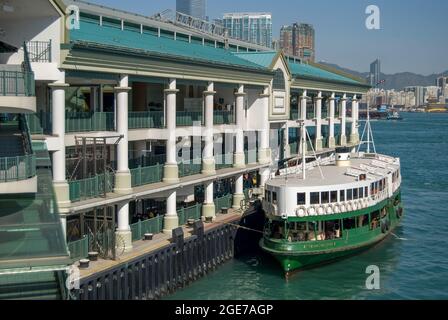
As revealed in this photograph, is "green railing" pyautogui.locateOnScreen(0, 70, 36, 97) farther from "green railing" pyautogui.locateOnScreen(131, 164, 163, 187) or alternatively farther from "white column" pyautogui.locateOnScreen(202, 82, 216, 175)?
"white column" pyautogui.locateOnScreen(202, 82, 216, 175)

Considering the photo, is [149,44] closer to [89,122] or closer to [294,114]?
[89,122]

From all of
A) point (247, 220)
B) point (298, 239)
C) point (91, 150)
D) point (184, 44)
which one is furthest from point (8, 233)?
point (184, 44)

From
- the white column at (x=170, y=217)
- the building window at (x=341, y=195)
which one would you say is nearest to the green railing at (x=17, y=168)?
the white column at (x=170, y=217)

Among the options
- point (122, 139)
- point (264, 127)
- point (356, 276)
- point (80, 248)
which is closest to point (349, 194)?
point (356, 276)

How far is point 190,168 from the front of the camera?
131ft

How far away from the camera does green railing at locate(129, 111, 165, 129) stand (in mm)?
35000

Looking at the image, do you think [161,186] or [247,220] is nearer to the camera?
[161,186]

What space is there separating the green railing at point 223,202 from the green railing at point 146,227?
280 inches

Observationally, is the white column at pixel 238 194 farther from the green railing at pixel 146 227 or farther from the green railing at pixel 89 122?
the green railing at pixel 89 122

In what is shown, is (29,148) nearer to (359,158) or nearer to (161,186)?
(161,186)

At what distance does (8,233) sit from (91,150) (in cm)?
1399

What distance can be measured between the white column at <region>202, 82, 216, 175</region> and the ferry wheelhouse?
4.22 metres

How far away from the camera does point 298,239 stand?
3600 cm

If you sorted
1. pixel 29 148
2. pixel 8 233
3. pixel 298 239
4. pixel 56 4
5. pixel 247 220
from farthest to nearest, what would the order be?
pixel 247 220 → pixel 298 239 → pixel 56 4 → pixel 29 148 → pixel 8 233
